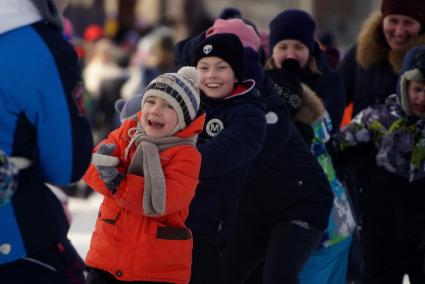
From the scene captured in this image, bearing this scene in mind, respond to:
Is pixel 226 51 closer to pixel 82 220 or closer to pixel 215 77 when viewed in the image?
pixel 215 77

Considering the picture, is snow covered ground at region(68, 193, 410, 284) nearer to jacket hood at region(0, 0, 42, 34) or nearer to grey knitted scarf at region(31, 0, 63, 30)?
grey knitted scarf at region(31, 0, 63, 30)

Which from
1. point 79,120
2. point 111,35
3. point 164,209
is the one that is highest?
point 79,120

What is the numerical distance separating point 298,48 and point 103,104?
776 cm

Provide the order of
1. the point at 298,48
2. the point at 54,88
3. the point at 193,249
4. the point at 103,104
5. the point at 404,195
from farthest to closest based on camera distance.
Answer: the point at 103,104
the point at 298,48
the point at 404,195
the point at 193,249
the point at 54,88

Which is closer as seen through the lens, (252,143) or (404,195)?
(252,143)

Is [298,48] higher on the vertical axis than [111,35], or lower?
higher

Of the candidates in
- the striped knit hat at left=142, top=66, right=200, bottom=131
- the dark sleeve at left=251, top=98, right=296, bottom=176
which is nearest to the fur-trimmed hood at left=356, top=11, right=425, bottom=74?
the dark sleeve at left=251, top=98, right=296, bottom=176

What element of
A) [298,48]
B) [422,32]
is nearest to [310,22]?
[298,48]

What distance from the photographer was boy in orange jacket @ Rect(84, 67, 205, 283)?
4133 millimetres

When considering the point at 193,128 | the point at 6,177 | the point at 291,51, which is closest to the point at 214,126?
the point at 193,128

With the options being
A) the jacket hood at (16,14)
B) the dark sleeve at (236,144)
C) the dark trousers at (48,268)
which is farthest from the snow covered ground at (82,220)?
the jacket hood at (16,14)

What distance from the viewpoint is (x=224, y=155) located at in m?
4.55

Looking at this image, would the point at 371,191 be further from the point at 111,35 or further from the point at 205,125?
the point at 111,35

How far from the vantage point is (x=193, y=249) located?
462cm
